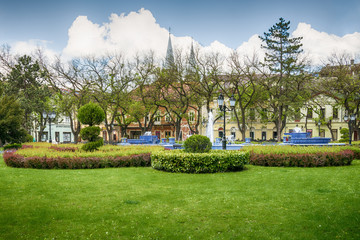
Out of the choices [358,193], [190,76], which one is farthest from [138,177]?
[190,76]

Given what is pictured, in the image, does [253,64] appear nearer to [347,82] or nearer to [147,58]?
[347,82]

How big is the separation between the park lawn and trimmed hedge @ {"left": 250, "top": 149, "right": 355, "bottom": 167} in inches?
119

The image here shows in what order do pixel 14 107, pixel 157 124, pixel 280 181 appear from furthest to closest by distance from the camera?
pixel 157 124, pixel 14 107, pixel 280 181

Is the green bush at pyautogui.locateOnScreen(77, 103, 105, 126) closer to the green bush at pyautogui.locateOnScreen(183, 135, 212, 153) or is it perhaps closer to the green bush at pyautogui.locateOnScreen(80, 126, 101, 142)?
the green bush at pyautogui.locateOnScreen(80, 126, 101, 142)

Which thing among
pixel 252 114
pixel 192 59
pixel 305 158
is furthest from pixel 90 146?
pixel 252 114

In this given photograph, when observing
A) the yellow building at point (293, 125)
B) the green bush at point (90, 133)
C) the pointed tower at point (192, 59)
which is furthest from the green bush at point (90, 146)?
the yellow building at point (293, 125)

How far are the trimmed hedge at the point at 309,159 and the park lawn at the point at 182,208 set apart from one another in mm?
3023

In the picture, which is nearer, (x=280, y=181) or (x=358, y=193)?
(x=358, y=193)

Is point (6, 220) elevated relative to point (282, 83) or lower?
lower

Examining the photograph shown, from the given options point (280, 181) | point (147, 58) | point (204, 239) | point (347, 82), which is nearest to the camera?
point (204, 239)

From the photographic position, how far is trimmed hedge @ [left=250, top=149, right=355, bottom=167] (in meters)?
12.4

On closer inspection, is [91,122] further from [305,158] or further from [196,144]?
[305,158]

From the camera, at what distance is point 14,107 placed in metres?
19.6

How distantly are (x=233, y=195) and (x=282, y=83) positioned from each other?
27262 millimetres
